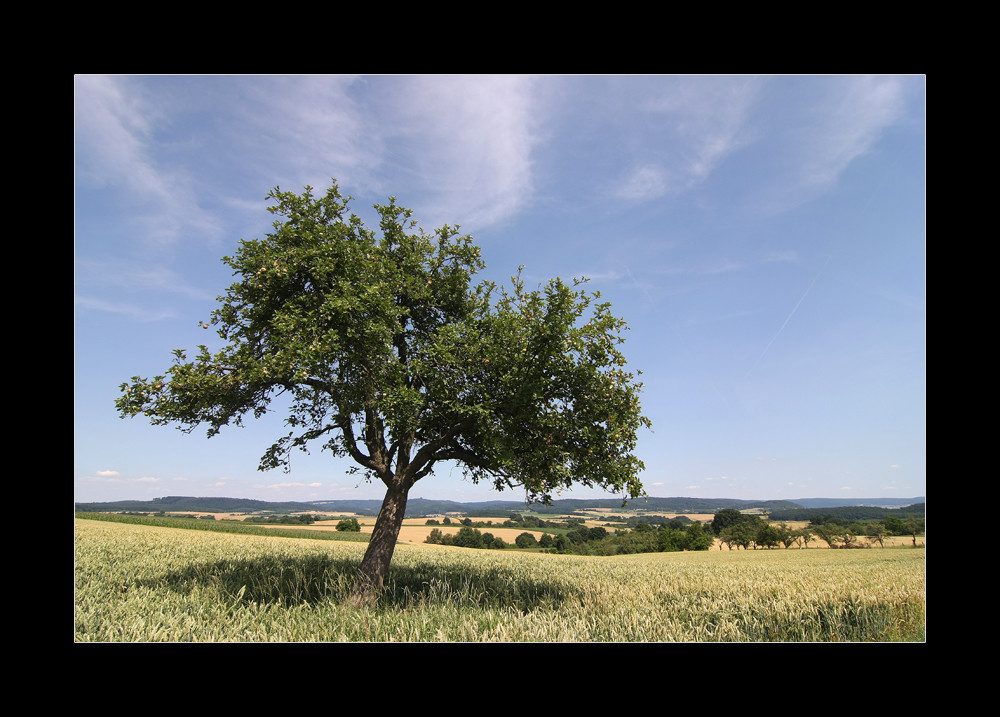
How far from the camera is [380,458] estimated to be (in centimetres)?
1112

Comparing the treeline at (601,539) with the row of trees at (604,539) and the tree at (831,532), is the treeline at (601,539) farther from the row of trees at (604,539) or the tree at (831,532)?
the tree at (831,532)

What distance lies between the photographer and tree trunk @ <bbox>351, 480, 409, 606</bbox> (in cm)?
960

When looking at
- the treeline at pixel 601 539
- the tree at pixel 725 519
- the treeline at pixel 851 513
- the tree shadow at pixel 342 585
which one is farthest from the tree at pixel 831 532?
the tree at pixel 725 519

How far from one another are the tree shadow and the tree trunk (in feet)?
1.10

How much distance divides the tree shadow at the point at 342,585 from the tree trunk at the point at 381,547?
33 cm

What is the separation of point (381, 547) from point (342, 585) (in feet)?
3.88

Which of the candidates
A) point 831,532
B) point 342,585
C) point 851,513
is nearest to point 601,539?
point 831,532

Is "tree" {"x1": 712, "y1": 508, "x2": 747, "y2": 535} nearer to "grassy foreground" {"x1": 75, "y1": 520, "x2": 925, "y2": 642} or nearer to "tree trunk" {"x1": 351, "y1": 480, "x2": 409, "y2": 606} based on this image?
"grassy foreground" {"x1": 75, "y1": 520, "x2": 925, "y2": 642}

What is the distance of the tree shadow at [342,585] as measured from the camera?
30.3 ft

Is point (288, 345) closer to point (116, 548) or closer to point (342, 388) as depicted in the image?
point (342, 388)

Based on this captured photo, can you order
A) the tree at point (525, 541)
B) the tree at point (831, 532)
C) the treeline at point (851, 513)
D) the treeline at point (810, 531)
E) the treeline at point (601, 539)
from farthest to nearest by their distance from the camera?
the tree at point (525, 541)
the treeline at point (601, 539)
the tree at point (831, 532)
the treeline at point (810, 531)
the treeline at point (851, 513)

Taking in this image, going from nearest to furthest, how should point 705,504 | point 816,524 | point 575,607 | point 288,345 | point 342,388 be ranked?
point 288,345 < point 575,607 < point 342,388 < point 816,524 < point 705,504

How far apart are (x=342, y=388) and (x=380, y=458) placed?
238 cm
